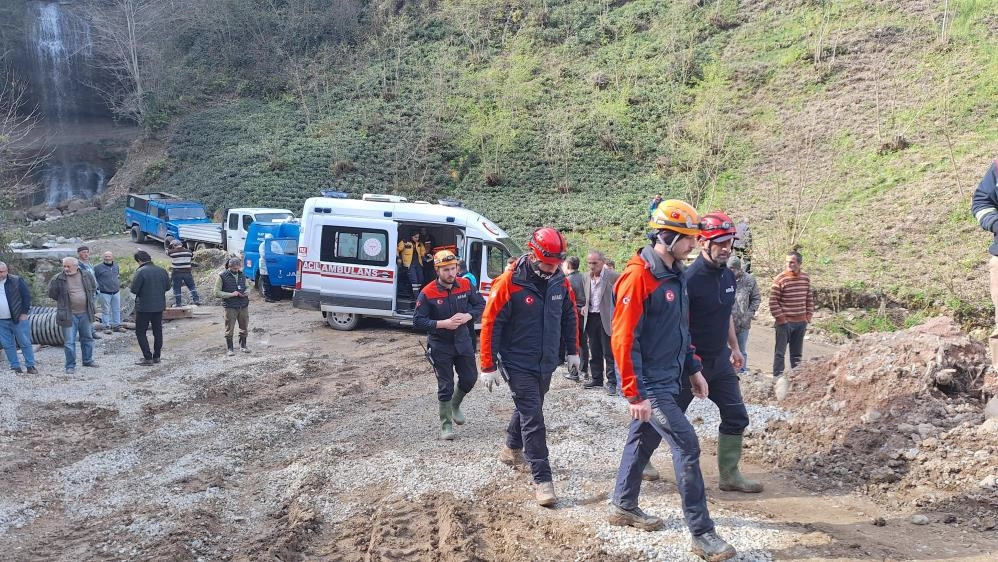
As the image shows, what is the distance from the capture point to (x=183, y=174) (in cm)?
3831

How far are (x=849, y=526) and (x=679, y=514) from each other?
3.71 feet

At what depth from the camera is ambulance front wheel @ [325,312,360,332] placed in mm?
15125

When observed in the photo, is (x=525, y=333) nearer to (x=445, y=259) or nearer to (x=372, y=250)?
(x=445, y=259)

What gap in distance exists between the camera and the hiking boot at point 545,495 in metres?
5.89

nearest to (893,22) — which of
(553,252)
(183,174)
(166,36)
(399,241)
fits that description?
(399,241)

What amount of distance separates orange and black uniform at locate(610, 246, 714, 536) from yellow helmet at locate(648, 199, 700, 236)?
0.20 m

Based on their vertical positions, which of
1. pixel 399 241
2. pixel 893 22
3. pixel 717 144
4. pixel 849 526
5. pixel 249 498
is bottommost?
pixel 249 498

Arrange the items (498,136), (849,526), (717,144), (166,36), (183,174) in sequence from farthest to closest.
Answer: (166,36) < (183,174) < (498,136) < (717,144) < (849,526)

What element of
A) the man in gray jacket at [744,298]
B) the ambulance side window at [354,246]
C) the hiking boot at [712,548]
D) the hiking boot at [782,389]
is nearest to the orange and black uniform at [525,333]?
the hiking boot at [712,548]

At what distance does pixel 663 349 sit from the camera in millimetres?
5094

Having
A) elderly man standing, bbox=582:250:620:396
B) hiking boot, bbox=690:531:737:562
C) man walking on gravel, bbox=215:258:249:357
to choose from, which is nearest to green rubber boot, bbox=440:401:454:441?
elderly man standing, bbox=582:250:620:396

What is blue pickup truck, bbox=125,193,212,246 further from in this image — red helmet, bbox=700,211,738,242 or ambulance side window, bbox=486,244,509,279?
red helmet, bbox=700,211,738,242

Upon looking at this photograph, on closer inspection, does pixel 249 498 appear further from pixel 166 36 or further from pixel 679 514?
pixel 166 36

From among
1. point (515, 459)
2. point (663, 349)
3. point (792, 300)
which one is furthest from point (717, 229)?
point (792, 300)
